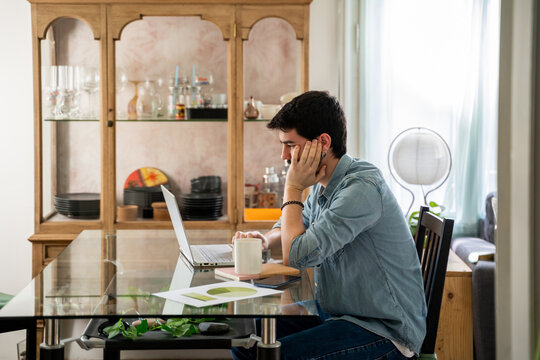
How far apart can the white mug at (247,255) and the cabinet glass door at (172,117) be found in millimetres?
A: 1621

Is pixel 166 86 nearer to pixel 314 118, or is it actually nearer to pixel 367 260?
pixel 314 118

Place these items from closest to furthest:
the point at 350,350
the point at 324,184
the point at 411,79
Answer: the point at 350,350 → the point at 324,184 → the point at 411,79

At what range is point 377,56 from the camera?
362 centimetres

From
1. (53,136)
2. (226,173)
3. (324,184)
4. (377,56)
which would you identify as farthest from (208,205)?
(324,184)

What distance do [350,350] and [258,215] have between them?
1.77 metres

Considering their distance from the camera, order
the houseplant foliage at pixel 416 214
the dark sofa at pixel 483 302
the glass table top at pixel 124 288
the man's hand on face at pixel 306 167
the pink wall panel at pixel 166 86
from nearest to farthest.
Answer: the glass table top at pixel 124 288, the man's hand on face at pixel 306 167, the dark sofa at pixel 483 302, the houseplant foliage at pixel 416 214, the pink wall panel at pixel 166 86

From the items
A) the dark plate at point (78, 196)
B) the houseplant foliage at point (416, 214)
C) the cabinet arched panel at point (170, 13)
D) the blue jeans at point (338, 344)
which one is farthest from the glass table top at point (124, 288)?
the cabinet arched panel at point (170, 13)

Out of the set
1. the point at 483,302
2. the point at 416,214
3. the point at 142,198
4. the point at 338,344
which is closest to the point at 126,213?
the point at 142,198

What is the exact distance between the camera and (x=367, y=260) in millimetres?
1836

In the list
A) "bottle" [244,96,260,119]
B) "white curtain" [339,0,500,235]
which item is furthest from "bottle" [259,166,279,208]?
"white curtain" [339,0,500,235]

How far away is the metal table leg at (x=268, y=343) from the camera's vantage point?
61.9 inches

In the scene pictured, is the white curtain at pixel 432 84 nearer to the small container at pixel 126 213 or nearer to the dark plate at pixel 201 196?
the dark plate at pixel 201 196

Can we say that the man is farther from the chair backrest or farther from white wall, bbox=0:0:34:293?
white wall, bbox=0:0:34:293

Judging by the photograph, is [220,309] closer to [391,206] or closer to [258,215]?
[391,206]
